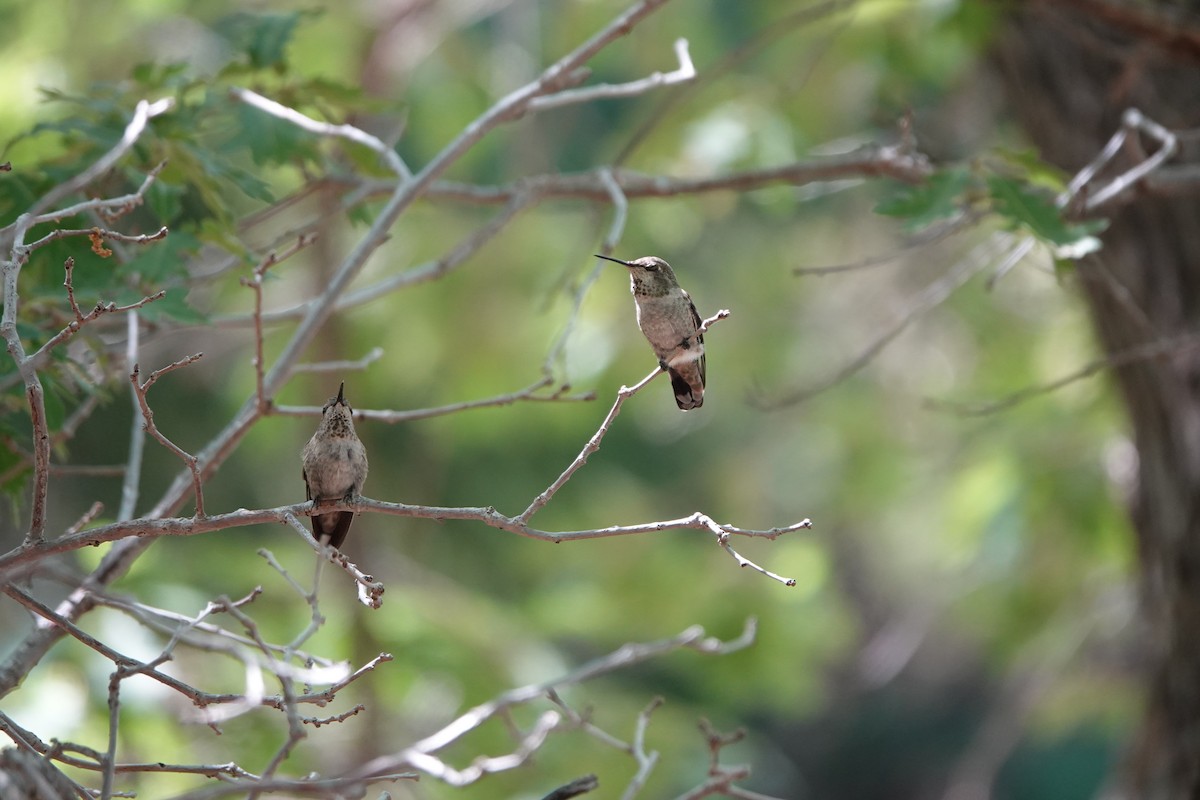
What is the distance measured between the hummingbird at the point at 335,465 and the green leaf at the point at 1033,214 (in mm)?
1903

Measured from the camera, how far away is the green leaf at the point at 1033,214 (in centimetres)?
327

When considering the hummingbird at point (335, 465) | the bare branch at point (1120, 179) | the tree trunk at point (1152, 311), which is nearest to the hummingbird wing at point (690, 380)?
the hummingbird at point (335, 465)

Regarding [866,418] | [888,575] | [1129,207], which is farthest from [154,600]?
[888,575]

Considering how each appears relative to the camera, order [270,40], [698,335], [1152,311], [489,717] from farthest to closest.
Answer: [1152,311] < [270,40] < [489,717] < [698,335]

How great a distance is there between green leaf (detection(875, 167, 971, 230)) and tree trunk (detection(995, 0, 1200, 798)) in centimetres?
117

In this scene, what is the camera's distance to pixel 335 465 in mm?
3049

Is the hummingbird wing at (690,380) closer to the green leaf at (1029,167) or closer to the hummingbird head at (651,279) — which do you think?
the hummingbird head at (651,279)

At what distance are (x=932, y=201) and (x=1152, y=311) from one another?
6.44 ft

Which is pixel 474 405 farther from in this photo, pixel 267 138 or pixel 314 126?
pixel 267 138

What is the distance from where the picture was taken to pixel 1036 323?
961 centimetres

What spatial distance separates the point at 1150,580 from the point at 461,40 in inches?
301

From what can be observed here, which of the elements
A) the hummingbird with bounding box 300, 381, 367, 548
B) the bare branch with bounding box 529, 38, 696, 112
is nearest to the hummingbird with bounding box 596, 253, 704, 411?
the hummingbird with bounding box 300, 381, 367, 548

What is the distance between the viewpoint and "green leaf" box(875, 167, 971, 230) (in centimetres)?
330

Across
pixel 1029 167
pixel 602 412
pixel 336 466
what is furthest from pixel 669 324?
pixel 602 412
